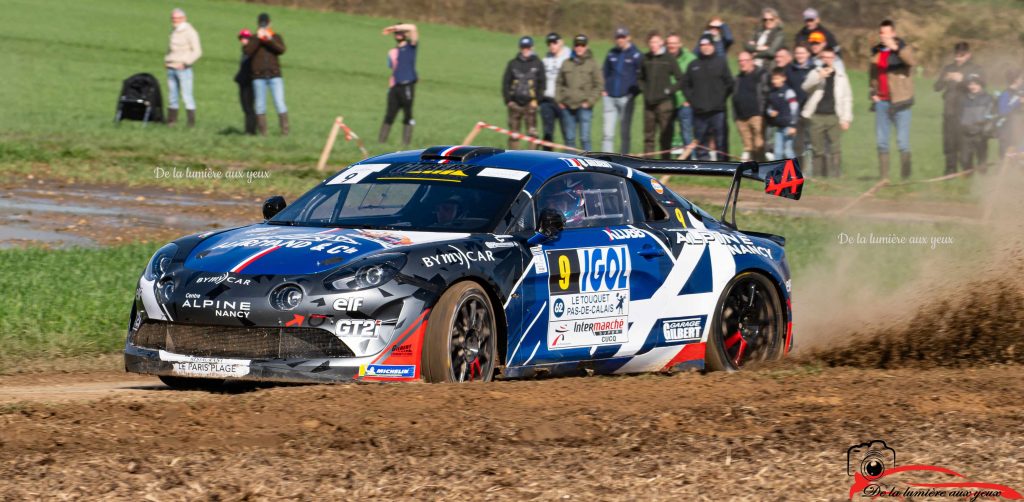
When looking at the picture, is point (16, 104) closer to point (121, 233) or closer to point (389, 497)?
point (121, 233)

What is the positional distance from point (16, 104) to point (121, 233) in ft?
64.7

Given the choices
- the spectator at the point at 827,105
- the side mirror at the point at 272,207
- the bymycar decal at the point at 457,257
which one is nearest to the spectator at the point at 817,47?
the spectator at the point at 827,105

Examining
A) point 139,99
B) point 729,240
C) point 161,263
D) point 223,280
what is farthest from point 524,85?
point 223,280

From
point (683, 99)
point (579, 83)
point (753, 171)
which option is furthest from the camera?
point (579, 83)

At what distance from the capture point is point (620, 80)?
23.9 meters

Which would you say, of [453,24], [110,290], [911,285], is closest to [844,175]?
[911,285]

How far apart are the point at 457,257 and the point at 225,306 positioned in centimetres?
126

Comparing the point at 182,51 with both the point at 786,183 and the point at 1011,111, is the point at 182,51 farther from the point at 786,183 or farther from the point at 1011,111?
the point at 786,183

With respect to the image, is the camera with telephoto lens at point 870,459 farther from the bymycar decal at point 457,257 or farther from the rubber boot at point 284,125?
the rubber boot at point 284,125

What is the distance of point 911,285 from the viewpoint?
501 inches

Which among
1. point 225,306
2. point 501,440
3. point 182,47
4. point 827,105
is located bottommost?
point 501,440

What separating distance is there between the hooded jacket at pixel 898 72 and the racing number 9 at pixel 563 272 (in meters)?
15.1

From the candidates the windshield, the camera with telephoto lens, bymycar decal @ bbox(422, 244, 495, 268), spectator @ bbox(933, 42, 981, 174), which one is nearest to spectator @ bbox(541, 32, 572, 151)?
spectator @ bbox(933, 42, 981, 174)

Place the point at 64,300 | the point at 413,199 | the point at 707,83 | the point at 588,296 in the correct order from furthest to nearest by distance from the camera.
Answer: the point at 707,83
the point at 64,300
the point at 413,199
the point at 588,296
